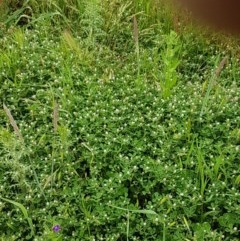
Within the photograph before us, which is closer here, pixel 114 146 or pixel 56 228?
pixel 56 228

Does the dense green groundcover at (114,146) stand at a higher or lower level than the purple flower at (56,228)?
higher

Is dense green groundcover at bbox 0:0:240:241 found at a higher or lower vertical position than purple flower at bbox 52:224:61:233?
→ higher

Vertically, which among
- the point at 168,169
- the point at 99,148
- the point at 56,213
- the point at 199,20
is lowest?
the point at 56,213

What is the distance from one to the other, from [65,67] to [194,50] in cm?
92

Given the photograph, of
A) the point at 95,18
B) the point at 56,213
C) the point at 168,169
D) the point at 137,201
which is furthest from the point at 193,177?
the point at 95,18

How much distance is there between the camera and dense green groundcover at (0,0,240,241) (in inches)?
79.3

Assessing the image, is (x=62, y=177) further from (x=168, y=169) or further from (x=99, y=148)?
(x=168, y=169)

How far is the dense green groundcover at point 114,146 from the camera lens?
2.01 m

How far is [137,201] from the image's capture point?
6.86 feet

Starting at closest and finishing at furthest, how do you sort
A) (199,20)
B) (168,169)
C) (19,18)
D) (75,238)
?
(199,20)
(75,238)
(168,169)
(19,18)

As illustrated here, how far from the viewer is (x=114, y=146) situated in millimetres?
2324

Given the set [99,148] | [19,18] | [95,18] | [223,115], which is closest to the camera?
[99,148]

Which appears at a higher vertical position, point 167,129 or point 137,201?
point 167,129

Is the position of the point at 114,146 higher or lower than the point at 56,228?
higher
